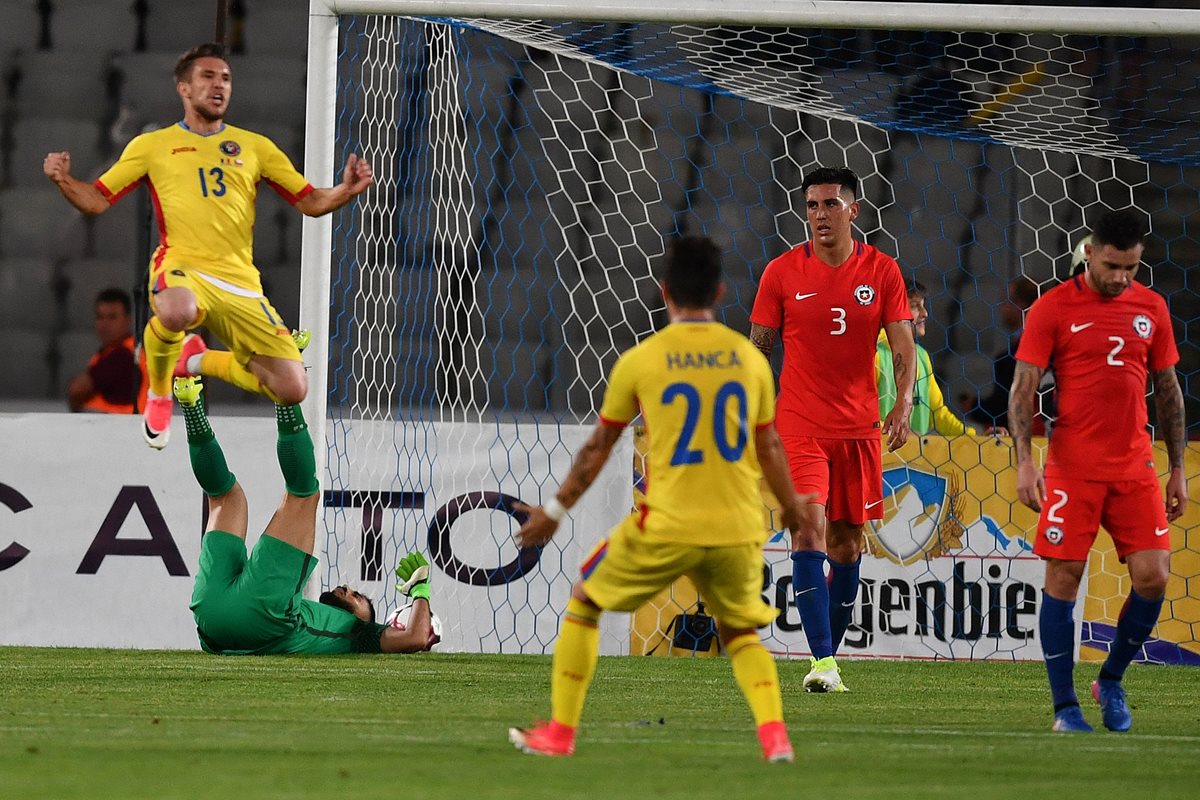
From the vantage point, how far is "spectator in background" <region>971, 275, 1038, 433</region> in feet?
32.1

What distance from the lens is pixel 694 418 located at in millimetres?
3877

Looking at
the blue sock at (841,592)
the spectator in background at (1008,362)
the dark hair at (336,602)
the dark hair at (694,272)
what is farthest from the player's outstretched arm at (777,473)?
the spectator in background at (1008,362)

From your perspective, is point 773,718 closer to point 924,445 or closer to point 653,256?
point 924,445

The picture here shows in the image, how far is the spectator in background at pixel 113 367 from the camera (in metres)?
10.2

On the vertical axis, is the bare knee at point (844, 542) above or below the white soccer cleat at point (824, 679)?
above

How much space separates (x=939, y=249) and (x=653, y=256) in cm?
211

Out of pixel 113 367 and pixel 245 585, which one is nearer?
pixel 245 585

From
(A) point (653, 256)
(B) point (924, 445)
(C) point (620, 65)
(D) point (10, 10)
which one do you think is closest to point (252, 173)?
(C) point (620, 65)

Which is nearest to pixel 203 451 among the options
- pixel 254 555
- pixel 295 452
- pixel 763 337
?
pixel 295 452

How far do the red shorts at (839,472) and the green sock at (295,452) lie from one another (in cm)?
218

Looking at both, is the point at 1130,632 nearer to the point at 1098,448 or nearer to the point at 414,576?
the point at 1098,448

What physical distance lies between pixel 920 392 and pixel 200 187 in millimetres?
4192

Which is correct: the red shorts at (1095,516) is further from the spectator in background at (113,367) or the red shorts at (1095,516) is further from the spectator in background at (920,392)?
the spectator in background at (113,367)

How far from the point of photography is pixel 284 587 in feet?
23.7
